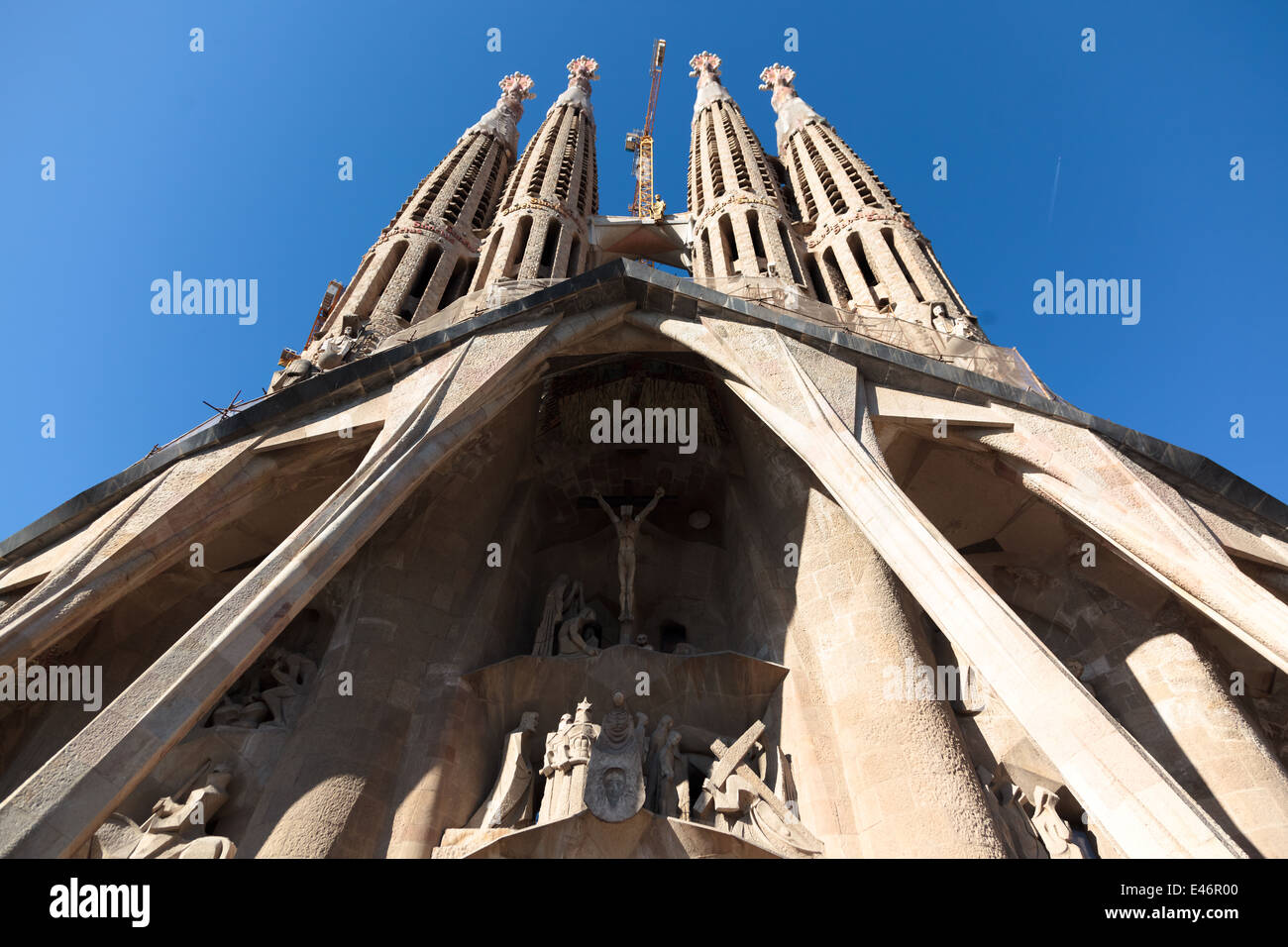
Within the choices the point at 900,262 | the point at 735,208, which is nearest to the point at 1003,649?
the point at 900,262

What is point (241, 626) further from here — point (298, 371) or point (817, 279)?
point (817, 279)

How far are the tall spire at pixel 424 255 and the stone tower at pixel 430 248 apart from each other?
2 centimetres

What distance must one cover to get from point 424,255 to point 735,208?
7.90m

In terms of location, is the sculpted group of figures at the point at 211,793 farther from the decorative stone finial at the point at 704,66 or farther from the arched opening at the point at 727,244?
the decorative stone finial at the point at 704,66

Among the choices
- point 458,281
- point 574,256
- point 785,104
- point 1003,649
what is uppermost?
point 785,104

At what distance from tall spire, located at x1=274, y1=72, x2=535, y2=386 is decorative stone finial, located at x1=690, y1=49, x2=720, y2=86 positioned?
10.1 metres

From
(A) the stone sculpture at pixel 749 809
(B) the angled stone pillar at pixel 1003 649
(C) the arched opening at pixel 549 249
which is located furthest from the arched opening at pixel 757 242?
(A) the stone sculpture at pixel 749 809

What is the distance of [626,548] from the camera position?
1061 cm

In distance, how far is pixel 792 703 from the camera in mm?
8883

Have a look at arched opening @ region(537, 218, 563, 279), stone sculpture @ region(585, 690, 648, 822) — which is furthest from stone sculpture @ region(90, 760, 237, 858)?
arched opening @ region(537, 218, 563, 279)

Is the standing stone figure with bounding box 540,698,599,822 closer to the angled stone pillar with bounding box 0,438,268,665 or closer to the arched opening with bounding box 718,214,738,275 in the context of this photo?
the angled stone pillar with bounding box 0,438,268,665

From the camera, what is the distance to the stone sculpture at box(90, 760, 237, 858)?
22.6 ft

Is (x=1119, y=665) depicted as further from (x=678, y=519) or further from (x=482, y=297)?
(x=482, y=297)
